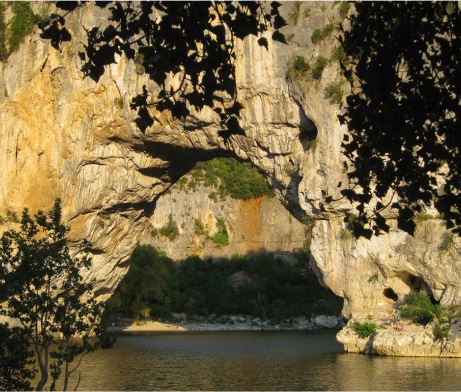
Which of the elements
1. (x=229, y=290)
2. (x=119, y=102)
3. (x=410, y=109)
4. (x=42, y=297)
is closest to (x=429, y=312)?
(x=119, y=102)

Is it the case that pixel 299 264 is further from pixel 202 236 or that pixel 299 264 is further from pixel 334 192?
pixel 334 192

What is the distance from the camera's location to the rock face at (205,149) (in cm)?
1972

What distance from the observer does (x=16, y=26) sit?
22.0m

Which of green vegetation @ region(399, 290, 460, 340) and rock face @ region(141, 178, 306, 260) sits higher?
rock face @ region(141, 178, 306, 260)

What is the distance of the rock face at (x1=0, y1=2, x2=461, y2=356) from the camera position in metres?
19.7

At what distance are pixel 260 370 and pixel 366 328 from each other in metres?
3.98

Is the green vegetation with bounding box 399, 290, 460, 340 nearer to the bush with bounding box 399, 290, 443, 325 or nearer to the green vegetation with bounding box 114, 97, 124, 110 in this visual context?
the bush with bounding box 399, 290, 443, 325

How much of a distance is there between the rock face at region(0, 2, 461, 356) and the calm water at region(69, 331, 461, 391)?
2.66 meters

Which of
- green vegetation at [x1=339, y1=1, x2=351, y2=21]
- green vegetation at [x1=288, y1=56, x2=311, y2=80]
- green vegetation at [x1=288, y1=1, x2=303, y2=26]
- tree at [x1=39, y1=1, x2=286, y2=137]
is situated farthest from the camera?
green vegetation at [x1=288, y1=1, x2=303, y2=26]

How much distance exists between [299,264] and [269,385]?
103 ft

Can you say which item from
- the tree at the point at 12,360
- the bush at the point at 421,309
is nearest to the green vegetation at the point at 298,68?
the bush at the point at 421,309

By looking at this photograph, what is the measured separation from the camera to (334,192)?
19938 mm

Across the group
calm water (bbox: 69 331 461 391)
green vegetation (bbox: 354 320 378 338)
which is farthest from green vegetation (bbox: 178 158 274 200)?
green vegetation (bbox: 354 320 378 338)

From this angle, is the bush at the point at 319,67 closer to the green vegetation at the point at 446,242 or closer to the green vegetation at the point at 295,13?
the green vegetation at the point at 295,13
